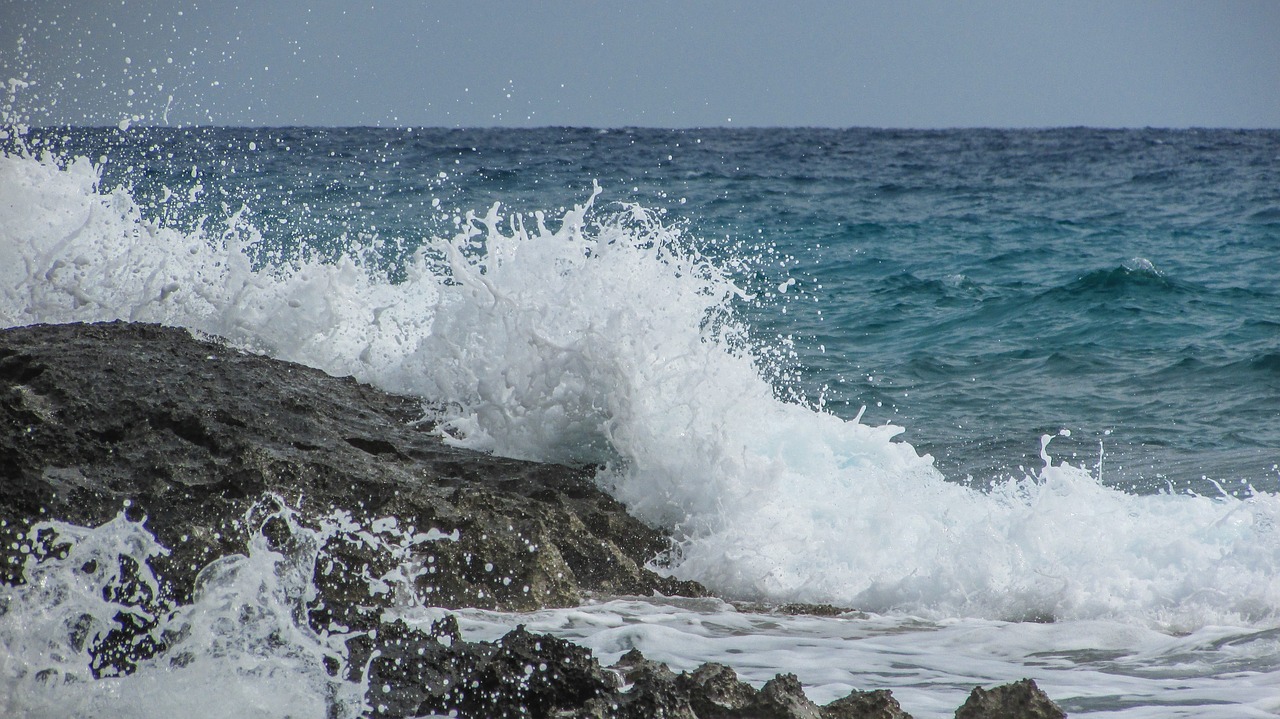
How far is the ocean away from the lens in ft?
11.5

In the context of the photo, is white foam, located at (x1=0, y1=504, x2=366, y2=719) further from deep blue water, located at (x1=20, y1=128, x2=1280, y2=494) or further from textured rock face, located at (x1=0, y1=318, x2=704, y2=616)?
deep blue water, located at (x1=20, y1=128, x2=1280, y2=494)

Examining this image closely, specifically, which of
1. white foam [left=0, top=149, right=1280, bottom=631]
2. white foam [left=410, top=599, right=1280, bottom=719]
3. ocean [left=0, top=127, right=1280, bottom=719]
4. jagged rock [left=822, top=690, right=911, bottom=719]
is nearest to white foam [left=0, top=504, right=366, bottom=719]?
ocean [left=0, top=127, right=1280, bottom=719]

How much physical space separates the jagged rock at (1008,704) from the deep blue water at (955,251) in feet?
11.1

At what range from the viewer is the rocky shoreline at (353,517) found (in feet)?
8.15

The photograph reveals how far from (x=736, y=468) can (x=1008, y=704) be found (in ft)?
6.94

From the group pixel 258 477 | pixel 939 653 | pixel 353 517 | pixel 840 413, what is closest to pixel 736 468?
pixel 939 653

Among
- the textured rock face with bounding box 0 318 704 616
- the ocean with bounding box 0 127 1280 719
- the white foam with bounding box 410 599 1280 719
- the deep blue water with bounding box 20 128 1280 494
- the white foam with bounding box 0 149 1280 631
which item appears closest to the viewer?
the white foam with bounding box 410 599 1280 719

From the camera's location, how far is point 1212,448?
6320 millimetres

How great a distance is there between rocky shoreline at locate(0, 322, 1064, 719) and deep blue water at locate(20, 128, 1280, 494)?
2.96 meters

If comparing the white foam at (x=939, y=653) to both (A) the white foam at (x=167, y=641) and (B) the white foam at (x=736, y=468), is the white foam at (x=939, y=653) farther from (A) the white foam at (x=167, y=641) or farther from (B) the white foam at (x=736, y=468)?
(A) the white foam at (x=167, y=641)

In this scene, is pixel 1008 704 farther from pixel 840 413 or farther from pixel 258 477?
pixel 840 413

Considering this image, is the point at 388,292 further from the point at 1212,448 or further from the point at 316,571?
the point at 1212,448

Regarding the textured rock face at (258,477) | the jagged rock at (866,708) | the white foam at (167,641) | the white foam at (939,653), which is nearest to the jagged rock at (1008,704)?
the jagged rock at (866,708)

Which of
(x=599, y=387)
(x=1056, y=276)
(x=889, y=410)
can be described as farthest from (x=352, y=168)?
(x=599, y=387)
